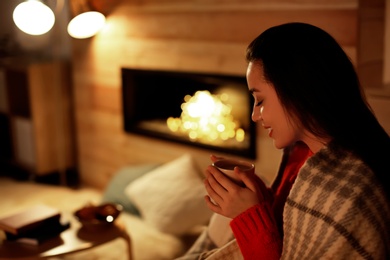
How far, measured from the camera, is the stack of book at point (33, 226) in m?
2.14

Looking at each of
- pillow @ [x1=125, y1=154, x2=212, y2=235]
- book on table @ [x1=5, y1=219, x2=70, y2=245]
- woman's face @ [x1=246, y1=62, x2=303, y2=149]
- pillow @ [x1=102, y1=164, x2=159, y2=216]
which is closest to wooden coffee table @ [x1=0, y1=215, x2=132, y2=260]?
book on table @ [x1=5, y1=219, x2=70, y2=245]

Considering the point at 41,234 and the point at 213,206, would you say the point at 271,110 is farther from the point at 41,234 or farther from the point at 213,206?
the point at 41,234

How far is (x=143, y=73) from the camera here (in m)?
3.26

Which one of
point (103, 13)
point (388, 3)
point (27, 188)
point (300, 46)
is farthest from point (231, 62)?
point (27, 188)

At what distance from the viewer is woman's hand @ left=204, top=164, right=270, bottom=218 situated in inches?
48.1

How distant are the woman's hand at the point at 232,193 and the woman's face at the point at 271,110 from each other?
4.7 inches

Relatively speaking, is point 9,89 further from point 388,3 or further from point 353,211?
point 353,211

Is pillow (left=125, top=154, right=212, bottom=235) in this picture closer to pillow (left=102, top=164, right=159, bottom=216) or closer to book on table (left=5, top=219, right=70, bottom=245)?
pillow (left=102, top=164, right=159, bottom=216)

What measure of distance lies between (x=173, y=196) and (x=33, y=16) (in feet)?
4.61

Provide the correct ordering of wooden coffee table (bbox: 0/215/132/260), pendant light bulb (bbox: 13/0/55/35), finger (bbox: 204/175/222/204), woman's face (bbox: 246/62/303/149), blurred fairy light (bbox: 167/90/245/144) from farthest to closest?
pendant light bulb (bbox: 13/0/55/35)
blurred fairy light (bbox: 167/90/245/144)
wooden coffee table (bbox: 0/215/132/260)
finger (bbox: 204/175/222/204)
woman's face (bbox: 246/62/303/149)

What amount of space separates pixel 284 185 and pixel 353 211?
384 millimetres

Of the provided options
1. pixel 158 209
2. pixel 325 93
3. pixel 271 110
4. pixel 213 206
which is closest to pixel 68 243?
pixel 158 209

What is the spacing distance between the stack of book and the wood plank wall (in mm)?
1047

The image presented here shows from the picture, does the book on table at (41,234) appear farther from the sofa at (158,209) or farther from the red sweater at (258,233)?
the red sweater at (258,233)
